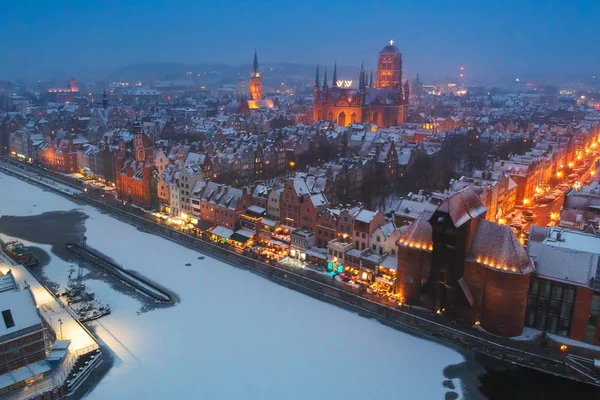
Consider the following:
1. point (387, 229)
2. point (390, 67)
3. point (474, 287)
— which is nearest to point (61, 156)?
point (387, 229)

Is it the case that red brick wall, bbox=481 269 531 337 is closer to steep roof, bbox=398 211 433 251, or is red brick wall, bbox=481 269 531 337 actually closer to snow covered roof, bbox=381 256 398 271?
steep roof, bbox=398 211 433 251

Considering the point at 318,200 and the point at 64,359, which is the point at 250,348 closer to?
the point at 64,359

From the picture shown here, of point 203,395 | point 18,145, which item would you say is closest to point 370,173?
point 203,395

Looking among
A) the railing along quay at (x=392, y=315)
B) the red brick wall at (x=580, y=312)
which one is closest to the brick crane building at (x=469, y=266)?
the railing along quay at (x=392, y=315)

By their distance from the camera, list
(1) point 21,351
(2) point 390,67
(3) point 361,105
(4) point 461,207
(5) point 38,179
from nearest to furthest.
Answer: (1) point 21,351 → (4) point 461,207 → (5) point 38,179 → (3) point 361,105 → (2) point 390,67

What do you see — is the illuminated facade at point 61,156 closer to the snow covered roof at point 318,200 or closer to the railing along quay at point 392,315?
the railing along quay at point 392,315

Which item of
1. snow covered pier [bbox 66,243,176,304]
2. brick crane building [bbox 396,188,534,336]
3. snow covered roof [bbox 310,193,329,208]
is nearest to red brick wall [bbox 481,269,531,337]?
brick crane building [bbox 396,188,534,336]
